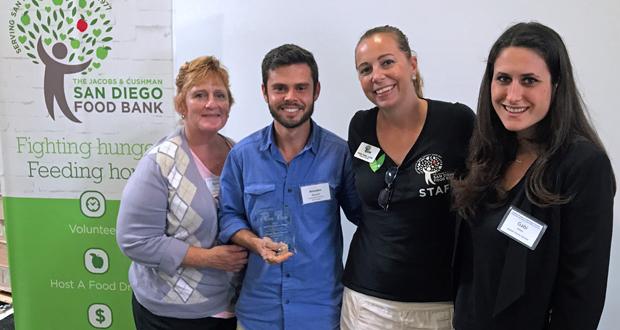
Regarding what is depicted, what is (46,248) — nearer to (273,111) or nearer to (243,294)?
(243,294)

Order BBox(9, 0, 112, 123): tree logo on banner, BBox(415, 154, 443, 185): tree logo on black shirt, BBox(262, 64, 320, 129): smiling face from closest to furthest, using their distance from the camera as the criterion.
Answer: BBox(415, 154, 443, 185): tree logo on black shirt
BBox(262, 64, 320, 129): smiling face
BBox(9, 0, 112, 123): tree logo on banner

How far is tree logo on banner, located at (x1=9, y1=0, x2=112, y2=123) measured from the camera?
87.2 inches

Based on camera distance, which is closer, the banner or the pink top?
the pink top

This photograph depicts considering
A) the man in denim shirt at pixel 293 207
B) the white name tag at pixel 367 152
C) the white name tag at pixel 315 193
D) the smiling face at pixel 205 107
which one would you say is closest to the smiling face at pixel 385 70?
the white name tag at pixel 367 152

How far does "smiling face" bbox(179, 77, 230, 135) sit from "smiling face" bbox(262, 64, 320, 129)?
294 mm

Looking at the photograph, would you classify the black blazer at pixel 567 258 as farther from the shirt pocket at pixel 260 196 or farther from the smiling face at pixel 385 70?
the shirt pocket at pixel 260 196

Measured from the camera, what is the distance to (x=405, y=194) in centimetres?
154

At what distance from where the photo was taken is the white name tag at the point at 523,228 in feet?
3.97

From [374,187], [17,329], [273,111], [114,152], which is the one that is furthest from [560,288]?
[17,329]

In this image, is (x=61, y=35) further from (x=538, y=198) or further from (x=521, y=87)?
(x=538, y=198)

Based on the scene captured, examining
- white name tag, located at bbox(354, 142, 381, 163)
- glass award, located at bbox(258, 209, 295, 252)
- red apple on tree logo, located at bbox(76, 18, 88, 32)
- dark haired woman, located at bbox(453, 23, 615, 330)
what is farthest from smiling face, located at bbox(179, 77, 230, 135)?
dark haired woman, located at bbox(453, 23, 615, 330)

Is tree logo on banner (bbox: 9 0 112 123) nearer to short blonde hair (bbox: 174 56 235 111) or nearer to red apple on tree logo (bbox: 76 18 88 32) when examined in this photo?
red apple on tree logo (bbox: 76 18 88 32)

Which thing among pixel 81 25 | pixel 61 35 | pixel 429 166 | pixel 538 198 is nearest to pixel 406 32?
pixel 429 166

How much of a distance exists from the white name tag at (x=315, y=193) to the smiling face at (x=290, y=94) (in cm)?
23
